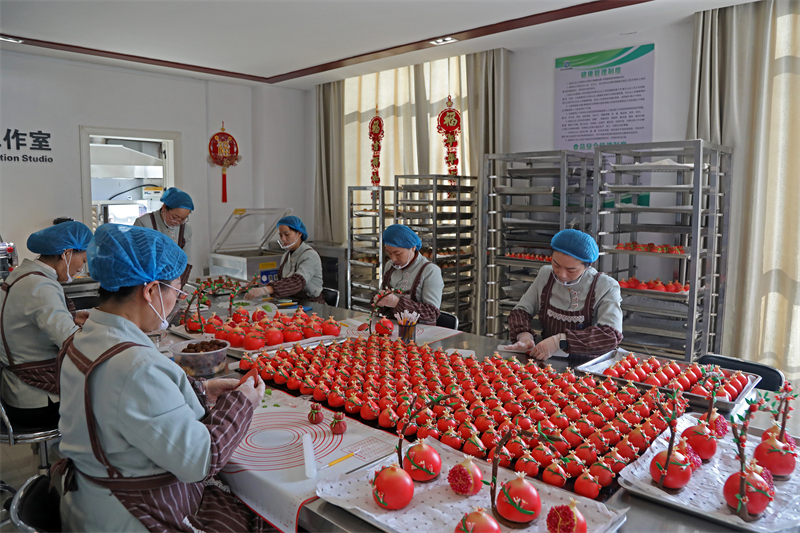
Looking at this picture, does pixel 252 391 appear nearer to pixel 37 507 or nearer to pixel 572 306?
pixel 37 507

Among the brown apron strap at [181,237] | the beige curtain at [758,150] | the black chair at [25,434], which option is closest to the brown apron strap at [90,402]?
the black chair at [25,434]

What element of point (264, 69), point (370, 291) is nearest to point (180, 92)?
point (264, 69)

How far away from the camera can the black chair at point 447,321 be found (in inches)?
146

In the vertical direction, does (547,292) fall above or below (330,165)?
below

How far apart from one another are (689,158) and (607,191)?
0.97 metres

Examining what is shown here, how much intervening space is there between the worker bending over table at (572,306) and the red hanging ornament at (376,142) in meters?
4.14

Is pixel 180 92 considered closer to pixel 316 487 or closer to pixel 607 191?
pixel 607 191

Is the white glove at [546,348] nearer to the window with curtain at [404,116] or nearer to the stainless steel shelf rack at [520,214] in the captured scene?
the stainless steel shelf rack at [520,214]

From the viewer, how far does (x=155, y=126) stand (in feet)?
22.1

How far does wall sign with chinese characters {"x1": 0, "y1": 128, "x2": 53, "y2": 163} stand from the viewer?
5695 millimetres

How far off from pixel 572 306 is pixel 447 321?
2.92 feet

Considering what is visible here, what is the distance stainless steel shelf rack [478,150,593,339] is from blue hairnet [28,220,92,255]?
3498mm

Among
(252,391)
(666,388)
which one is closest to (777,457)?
(666,388)

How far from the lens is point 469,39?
5.39m
